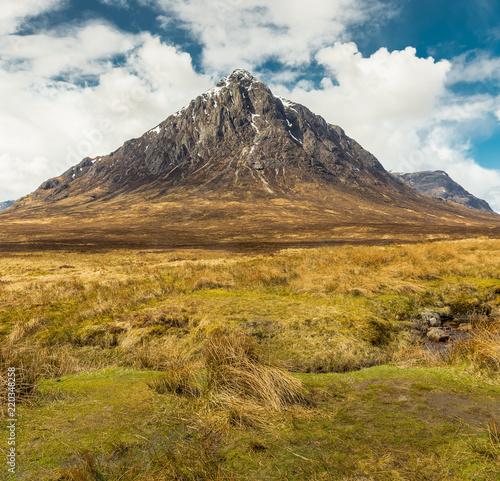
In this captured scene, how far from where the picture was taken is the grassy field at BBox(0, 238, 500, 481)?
343 cm

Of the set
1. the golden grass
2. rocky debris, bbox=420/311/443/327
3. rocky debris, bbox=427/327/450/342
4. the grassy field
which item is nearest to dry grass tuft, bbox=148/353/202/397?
the grassy field

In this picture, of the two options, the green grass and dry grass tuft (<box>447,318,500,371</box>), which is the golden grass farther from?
the green grass

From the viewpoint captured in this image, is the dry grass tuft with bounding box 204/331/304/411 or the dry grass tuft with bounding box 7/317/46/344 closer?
the dry grass tuft with bounding box 204/331/304/411

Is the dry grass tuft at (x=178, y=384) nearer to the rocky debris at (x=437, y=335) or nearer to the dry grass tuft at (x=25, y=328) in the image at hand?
the dry grass tuft at (x=25, y=328)

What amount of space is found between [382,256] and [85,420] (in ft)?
64.4

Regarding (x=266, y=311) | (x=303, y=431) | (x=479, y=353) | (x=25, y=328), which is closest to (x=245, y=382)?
(x=303, y=431)

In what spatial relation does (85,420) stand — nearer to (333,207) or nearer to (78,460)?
(78,460)

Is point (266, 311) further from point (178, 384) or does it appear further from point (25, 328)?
point (25, 328)

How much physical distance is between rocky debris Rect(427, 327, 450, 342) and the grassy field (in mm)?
681

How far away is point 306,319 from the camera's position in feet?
32.6

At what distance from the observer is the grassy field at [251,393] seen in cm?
343

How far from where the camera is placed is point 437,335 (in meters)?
9.32

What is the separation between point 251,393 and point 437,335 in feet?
24.7

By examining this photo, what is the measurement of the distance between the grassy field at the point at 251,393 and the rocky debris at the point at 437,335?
681mm
